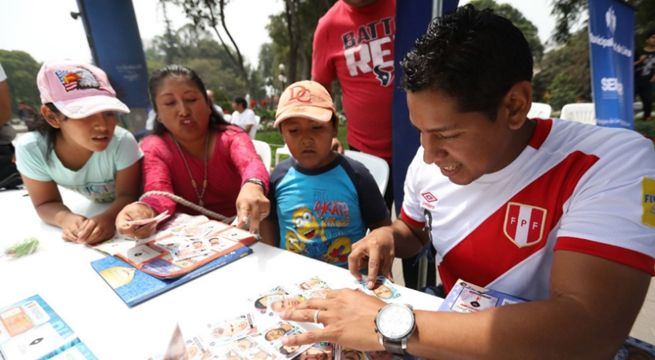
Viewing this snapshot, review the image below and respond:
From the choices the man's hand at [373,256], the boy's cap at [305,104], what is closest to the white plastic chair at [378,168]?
the boy's cap at [305,104]

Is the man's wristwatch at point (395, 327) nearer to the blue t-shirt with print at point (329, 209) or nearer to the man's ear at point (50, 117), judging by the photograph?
the blue t-shirt with print at point (329, 209)

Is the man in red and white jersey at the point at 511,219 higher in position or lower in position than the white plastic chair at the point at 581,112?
higher

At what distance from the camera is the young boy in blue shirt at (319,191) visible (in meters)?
1.39

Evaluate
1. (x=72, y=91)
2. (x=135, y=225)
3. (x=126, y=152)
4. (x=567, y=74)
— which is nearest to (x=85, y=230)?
(x=135, y=225)

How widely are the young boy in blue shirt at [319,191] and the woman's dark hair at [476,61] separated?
65 cm

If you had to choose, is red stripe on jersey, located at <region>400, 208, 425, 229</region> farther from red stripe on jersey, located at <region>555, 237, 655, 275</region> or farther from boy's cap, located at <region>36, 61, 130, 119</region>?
boy's cap, located at <region>36, 61, 130, 119</region>

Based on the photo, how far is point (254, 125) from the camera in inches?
300

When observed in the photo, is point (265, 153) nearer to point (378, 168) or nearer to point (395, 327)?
point (378, 168)

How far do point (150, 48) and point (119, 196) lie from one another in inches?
1186

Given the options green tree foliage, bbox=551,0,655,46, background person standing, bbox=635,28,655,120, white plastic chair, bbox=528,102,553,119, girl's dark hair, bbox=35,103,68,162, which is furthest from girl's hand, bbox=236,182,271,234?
green tree foliage, bbox=551,0,655,46

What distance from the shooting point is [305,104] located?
4.47 feet

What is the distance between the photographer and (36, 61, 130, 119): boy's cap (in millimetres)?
1304

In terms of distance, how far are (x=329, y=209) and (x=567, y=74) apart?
1358 centimetres

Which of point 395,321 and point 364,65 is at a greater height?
point 364,65
